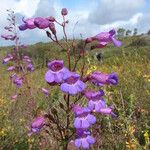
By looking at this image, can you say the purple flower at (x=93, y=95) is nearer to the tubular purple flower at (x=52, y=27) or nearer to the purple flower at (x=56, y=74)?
the purple flower at (x=56, y=74)

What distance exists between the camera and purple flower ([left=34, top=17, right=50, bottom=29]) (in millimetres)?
3056

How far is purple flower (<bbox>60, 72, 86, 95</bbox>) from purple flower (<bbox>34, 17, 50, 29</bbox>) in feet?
1.16

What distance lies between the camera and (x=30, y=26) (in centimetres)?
313


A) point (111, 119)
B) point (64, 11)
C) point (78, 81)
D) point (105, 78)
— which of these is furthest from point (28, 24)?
point (111, 119)

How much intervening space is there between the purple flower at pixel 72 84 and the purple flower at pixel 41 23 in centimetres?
35

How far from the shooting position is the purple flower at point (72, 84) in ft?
9.63

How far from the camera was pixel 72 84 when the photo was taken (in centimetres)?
294

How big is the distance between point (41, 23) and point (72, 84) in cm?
45

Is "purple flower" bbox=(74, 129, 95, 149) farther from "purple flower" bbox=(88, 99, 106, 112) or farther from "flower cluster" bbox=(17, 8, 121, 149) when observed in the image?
"purple flower" bbox=(88, 99, 106, 112)

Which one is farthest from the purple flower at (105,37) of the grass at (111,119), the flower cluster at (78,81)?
the grass at (111,119)

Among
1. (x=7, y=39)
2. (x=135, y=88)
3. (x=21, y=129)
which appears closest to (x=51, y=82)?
(x=21, y=129)

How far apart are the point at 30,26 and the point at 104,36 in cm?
49

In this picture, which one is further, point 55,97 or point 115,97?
point 115,97

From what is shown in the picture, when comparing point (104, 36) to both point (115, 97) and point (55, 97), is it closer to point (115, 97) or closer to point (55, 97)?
point (55, 97)
